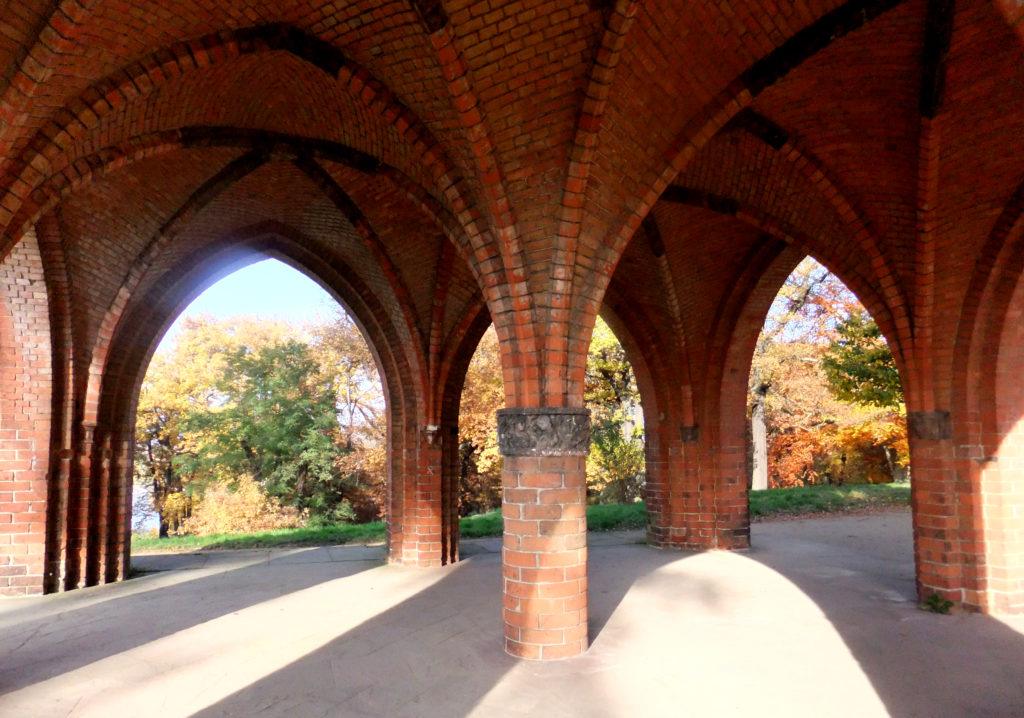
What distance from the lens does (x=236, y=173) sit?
8023 mm

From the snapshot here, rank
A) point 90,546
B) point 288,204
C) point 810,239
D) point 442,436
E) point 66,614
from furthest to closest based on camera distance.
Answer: point 442,436
point 288,204
point 90,546
point 810,239
point 66,614

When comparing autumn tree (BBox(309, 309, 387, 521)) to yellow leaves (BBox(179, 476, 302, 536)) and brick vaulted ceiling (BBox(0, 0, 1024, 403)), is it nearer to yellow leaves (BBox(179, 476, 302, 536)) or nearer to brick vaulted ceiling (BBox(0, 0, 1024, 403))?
yellow leaves (BBox(179, 476, 302, 536))

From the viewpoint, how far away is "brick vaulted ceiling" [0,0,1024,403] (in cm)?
462

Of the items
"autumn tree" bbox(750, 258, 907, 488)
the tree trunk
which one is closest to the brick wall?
"autumn tree" bbox(750, 258, 907, 488)

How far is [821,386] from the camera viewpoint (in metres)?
20.1

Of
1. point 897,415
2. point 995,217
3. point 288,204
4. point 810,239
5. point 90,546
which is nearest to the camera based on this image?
point 995,217

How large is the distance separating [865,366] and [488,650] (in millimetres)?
11648

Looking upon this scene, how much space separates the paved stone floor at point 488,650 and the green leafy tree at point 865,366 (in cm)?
573

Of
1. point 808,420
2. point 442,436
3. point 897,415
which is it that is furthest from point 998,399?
point 808,420

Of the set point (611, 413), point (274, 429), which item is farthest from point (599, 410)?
point (274, 429)

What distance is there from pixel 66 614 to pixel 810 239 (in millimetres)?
9743

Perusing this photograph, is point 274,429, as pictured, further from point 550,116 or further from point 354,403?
point 550,116

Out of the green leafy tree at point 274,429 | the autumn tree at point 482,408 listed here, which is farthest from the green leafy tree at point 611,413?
the green leafy tree at point 274,429

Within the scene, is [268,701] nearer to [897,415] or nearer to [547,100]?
[547,100]
